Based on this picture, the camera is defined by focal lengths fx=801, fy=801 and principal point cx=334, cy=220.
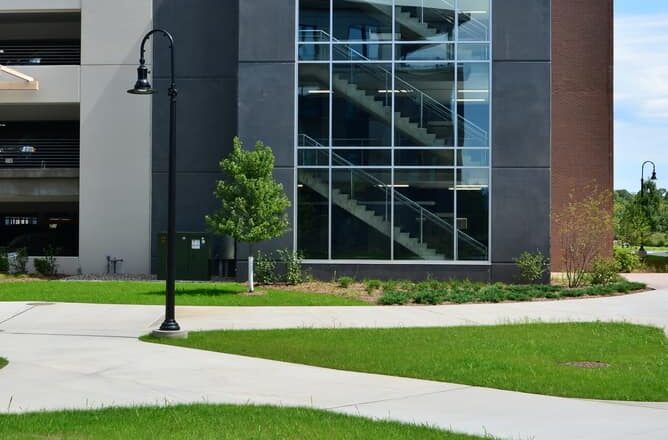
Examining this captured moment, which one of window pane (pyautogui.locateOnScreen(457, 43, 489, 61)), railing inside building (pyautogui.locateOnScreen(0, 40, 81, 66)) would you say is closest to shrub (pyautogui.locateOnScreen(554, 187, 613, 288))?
window pane (pyautogui.locateOnScreen(457, 43, 489, 61))

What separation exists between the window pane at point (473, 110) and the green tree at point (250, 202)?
243 inches

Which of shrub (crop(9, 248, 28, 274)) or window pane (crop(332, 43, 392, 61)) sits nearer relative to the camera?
window pane (crop(332, 43, 392, 61))

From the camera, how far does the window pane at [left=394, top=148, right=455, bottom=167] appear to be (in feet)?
80.8

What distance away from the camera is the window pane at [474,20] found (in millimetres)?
24984

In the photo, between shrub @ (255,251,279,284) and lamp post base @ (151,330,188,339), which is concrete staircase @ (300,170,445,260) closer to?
shrub @ (255,251,279,284)

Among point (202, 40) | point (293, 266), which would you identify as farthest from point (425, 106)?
point (202, 40)

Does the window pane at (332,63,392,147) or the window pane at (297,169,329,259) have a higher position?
the window pane at (332,63,392,147)

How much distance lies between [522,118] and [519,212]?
2.90m

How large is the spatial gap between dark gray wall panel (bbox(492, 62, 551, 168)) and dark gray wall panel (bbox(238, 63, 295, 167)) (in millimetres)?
6355

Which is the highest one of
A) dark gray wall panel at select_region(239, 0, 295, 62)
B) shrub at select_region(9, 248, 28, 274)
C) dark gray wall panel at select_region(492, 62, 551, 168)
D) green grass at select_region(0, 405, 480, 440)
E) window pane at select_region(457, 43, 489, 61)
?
dark gray wall panel at select_region(239, 0, 295, 62)

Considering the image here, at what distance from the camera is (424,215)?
80.6 ft

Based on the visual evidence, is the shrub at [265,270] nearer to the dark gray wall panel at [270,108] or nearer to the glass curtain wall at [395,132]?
the glass curtain wall at [395,132]

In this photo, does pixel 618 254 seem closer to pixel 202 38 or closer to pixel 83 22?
pixel 202 38

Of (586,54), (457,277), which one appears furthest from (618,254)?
(457,277)
